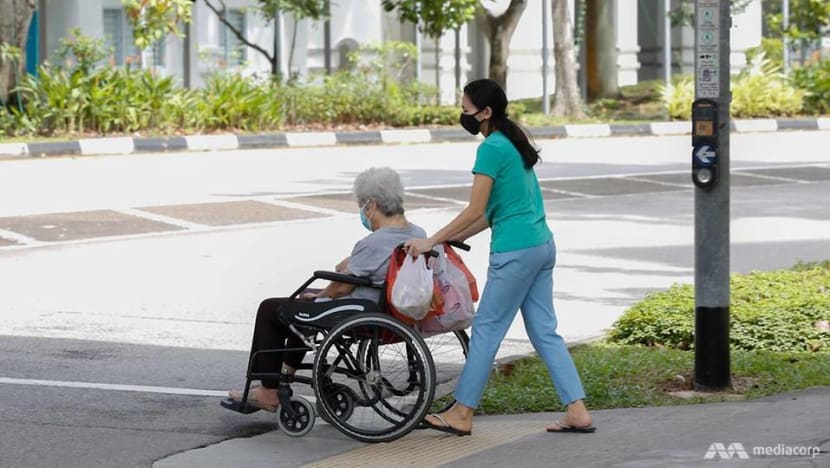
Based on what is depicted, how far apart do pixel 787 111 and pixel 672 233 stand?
1795 centimetres

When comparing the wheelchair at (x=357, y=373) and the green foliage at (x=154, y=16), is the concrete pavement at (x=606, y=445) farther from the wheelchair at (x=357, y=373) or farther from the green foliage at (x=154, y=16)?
the green foliage at (x=154, y=16)

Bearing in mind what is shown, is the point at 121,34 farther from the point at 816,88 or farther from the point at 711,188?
the point at 711,188

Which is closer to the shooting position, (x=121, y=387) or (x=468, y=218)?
(x=468, y=218)

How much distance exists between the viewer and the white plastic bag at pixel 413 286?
6750 mm

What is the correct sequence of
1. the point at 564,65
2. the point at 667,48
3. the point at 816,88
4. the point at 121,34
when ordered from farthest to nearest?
the point at 667,48
the point at 816,88
the point at 121,34
the point at 564,65

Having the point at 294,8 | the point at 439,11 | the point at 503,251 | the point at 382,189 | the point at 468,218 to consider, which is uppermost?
the point at 294,8

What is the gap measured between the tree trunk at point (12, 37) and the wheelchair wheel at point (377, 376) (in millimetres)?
18247

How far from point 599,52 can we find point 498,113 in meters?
29.8

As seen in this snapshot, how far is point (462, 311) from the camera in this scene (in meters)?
7.03

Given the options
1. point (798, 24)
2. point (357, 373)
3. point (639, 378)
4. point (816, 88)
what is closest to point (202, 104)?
point (816, 88)

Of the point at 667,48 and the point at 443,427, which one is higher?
the point at 667,48

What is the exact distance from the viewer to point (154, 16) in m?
25.9

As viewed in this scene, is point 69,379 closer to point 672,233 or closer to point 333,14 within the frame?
point 672,233

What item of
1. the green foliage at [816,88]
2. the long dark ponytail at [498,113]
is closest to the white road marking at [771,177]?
the green foliage at [816,88]
